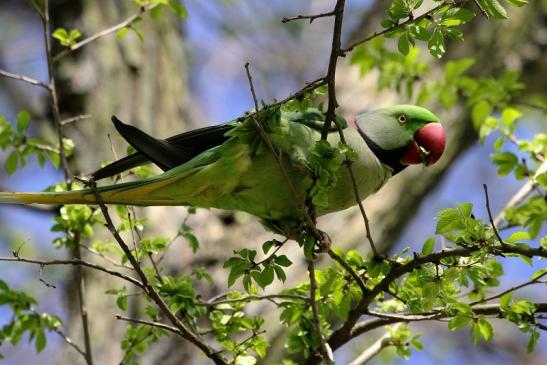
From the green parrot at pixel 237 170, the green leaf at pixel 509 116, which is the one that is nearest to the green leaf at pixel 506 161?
the green leaf at pixel 509 116

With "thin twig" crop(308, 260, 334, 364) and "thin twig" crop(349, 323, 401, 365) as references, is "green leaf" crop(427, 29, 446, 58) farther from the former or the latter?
"thin twig" crop(349, 323, 401, 365)

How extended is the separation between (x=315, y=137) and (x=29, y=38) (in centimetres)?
491

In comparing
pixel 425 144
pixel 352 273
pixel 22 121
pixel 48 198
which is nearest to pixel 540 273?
pixel 352 273

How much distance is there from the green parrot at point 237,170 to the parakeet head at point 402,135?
83 mm

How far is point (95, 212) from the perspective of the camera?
2.41 m

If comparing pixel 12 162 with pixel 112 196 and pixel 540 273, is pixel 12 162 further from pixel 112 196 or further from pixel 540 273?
pixel 540 273

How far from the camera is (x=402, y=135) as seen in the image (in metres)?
2.63

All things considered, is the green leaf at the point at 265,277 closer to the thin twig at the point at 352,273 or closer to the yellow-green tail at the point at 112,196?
the thin twig at the point at 352,273

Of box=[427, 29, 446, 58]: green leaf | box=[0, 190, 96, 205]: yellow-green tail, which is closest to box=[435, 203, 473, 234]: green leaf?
box=[427, 29, 446, 58]: green leaf

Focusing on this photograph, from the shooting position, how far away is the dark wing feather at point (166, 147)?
2.24 m

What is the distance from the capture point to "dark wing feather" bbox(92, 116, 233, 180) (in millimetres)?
2236

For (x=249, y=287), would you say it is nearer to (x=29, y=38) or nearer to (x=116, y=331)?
(x=116, y=331)

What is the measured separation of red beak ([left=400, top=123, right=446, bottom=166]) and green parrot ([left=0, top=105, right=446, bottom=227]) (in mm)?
192

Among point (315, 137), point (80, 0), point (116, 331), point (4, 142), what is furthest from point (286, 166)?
point (80, 0)
